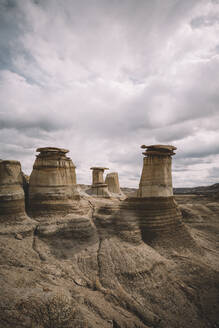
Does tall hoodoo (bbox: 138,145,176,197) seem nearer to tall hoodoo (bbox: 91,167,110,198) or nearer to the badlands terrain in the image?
the badlands terrain

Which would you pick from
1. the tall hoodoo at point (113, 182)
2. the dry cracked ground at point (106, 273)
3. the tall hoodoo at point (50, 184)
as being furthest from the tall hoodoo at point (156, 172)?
the tall hoodoo at point (113, 182)

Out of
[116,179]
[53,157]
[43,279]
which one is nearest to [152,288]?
[43,279]

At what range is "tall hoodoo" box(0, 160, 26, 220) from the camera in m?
12.6

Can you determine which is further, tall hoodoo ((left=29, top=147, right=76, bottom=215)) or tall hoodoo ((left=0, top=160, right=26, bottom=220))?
tall hoodoo ((left=29, top=147, right=76, bottom=215))

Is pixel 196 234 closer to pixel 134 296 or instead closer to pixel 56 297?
pixel 134 296

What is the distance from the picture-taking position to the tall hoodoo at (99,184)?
94.0 ft

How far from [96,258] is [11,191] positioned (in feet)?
25.7

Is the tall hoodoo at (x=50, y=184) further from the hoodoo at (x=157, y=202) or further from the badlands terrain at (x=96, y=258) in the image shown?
the hoodoo at (x=157, y=202)

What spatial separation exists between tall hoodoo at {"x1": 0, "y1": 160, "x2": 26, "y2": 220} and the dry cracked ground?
0.82 metres

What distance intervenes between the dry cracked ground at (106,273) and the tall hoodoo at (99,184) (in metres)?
13.5

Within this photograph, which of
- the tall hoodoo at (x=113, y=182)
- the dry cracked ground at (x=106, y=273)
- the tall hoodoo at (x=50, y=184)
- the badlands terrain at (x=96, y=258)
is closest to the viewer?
the badlands terrain at (x=96, y=258)

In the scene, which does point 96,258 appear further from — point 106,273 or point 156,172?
point 156,172

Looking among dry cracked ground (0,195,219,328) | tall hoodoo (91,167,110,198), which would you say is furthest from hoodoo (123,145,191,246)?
tall hoodoo (91,167,110,198)

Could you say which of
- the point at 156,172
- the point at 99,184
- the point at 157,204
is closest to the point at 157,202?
the point at 157,204
